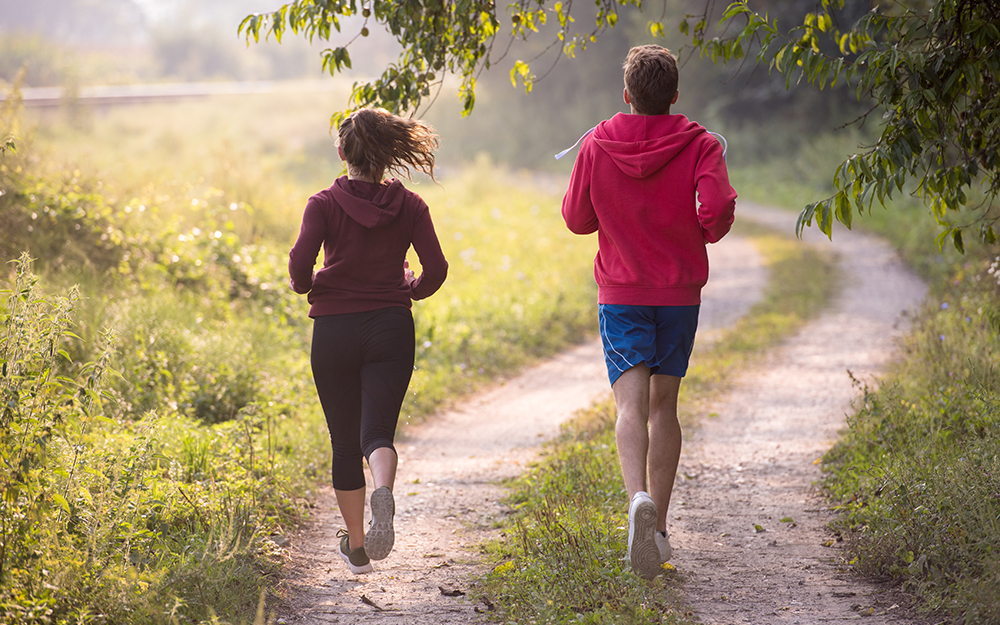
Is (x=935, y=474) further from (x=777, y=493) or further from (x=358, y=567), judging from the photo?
(x=358, y=567)

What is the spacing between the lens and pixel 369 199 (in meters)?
3.41

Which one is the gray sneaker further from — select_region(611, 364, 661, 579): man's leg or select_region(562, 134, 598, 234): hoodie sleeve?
select_region(562, 134, 598, 234): hoodie sleeve

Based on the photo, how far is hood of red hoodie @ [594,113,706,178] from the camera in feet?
10.5

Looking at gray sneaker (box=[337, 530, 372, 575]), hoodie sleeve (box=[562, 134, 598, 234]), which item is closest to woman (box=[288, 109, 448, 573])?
gray sneaker (box=[337, 530, 372, 575])

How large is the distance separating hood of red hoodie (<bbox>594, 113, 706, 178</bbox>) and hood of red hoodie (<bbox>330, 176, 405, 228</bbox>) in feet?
2.92

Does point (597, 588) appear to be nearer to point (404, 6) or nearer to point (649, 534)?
point (649, 534)

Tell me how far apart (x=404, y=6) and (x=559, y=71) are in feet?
112

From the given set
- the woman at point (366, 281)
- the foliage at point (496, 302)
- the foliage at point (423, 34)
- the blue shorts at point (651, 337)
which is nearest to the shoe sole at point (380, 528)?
the woman at point (366, 281)

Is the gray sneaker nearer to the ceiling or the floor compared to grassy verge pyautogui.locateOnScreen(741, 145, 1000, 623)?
nearer to the floor

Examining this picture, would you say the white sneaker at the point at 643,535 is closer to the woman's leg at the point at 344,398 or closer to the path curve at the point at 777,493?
the path curve at the point at 777,493

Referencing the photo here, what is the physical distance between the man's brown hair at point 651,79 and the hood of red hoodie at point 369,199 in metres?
1.07

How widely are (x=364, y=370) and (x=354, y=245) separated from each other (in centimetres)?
54

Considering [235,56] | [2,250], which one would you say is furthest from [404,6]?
[235,56]

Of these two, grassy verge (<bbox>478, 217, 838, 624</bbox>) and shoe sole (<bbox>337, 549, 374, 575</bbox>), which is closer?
grassy verge (<bbox>478, 217, 838, 624</bbox>)
